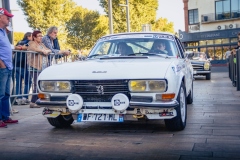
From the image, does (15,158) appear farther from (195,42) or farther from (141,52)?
(195,42)

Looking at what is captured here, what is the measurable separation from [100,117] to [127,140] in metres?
0.50

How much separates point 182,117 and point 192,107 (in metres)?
2.52

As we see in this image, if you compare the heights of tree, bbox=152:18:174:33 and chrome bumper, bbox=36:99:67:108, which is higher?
tree, bbox=152:18:174:33

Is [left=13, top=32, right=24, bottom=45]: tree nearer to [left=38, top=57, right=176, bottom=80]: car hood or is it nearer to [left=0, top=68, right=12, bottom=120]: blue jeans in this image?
[left=0, top=68, right=12, bottom=120]: blue jeans

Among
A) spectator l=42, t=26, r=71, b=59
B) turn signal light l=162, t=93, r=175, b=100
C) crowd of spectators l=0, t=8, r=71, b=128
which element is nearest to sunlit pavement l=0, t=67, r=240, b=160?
turn signal light l=162, t=93, r=175, b=100

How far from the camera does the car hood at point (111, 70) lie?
4523 mm

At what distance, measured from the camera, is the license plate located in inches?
182

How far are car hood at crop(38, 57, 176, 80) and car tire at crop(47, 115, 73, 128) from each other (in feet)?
2.66

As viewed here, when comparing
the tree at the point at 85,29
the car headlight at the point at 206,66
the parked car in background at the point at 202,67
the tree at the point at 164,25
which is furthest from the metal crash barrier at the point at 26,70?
the tree at the point at 164,25

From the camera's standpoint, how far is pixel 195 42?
45031 millimetres

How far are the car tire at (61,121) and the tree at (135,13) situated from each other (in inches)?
1231

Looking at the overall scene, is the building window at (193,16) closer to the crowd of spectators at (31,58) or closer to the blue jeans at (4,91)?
the crowd of spectators at (31,58)

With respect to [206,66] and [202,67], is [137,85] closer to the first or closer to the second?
[206,66]

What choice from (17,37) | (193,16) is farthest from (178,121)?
(17,37)
